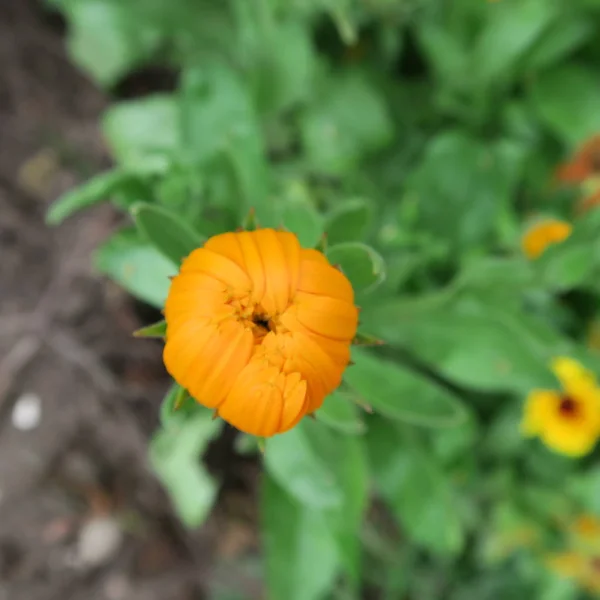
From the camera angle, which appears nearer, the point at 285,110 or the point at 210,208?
the point at 210,208

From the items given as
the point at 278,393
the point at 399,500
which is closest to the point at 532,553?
the point at 399,500

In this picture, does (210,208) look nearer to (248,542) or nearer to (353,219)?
(353,219)

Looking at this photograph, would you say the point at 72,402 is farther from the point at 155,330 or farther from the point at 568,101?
the point at 568,101

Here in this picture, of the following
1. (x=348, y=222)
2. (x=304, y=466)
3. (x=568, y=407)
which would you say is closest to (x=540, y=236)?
(x=568, y=407)

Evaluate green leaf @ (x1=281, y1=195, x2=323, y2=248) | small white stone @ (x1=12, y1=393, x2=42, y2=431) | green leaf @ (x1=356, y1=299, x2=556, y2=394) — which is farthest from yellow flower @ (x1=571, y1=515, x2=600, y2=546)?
small white stone @ (x1=12, y1=393, x2=42, y2=431)

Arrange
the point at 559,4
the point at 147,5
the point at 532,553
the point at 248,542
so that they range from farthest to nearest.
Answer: the point at 248,542
the point at 532,553
the point at 147,5
the point at 559,4

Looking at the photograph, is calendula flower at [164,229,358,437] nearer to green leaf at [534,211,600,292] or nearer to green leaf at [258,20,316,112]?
green leaf at [534,211,600,292]
